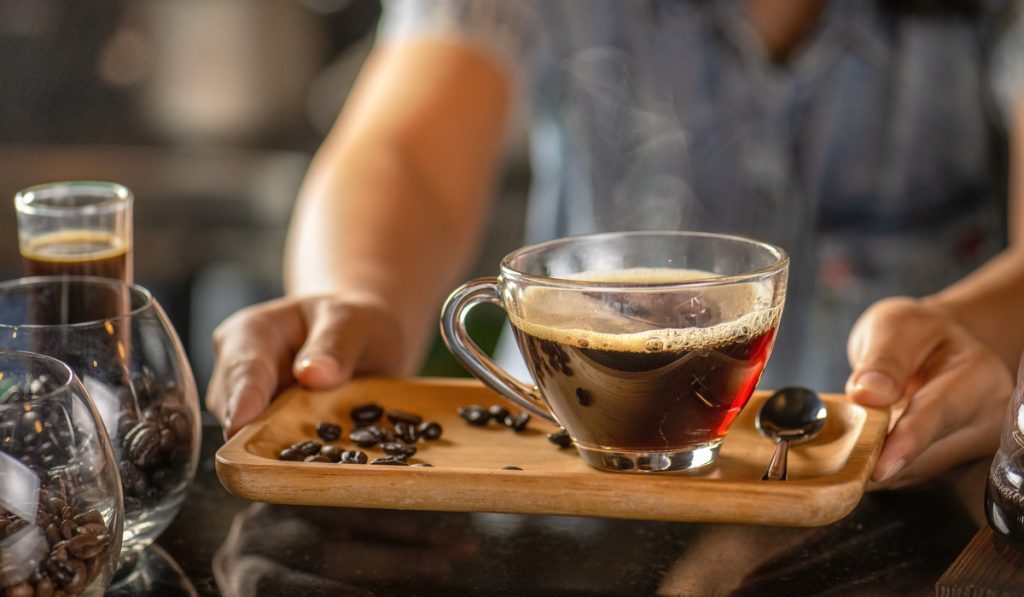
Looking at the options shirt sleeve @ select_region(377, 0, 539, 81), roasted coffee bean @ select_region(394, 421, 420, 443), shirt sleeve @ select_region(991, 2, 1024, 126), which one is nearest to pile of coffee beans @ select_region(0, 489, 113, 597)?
roasted coffee bean @ select_region(394, 421, 420, 443)

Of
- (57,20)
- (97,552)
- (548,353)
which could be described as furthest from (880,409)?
(57,20)

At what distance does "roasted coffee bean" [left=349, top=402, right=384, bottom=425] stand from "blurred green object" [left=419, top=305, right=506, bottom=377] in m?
1.72

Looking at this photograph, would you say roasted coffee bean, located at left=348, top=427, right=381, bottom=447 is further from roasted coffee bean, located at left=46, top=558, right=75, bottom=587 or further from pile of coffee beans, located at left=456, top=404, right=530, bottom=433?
roasted coffee bean, located at left=46, top=558, right=75, bottom=587

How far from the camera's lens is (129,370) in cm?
98

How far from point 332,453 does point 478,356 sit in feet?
0.54

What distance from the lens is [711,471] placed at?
104 centimetres

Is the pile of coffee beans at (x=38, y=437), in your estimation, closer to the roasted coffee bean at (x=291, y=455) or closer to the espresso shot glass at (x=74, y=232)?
the roasted coffee bean at (x=291, y=455)

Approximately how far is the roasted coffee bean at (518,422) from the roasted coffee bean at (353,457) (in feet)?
0.54

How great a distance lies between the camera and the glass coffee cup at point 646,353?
0.98 metres

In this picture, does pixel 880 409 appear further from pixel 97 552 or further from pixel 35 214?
pixel 35 214

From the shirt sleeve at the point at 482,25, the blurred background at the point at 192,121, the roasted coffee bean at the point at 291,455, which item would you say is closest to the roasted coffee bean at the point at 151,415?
the roasted coffee bean at the point at 291,455

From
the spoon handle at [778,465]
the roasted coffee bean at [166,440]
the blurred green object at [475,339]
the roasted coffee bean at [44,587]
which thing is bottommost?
the blurred green object at [475,339]

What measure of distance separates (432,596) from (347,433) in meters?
A: 0.28

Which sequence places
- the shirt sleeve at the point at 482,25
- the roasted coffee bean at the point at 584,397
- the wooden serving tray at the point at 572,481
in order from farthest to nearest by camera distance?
1. the shirt sleeve at the point at 482,25
2. the roasted coffee bean at the point at 584,397
3. the wooden serving tray at the point at 572,481
